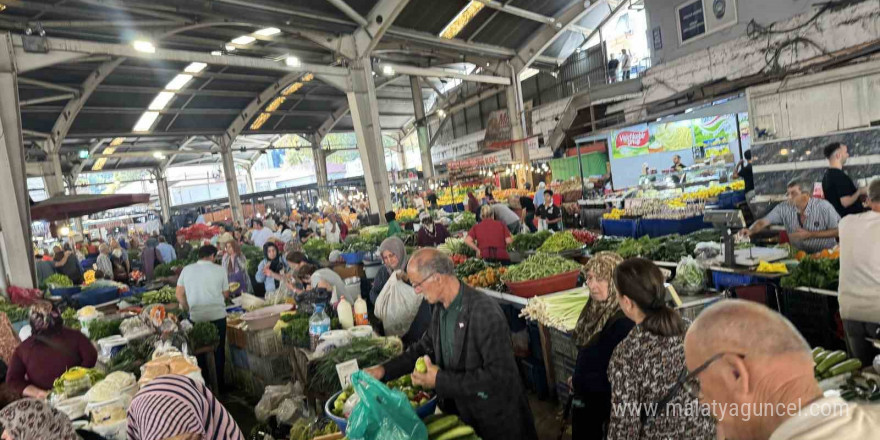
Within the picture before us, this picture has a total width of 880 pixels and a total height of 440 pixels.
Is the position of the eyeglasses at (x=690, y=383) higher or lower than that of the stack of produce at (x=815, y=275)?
higher

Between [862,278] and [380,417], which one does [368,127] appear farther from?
[380,417]

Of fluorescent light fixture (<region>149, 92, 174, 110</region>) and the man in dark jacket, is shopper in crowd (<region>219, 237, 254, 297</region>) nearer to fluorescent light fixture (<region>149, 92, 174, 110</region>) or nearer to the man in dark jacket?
the man in dark jacket

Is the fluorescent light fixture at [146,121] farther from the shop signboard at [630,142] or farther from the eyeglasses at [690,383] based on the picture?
the eyeglasses at [690,383]

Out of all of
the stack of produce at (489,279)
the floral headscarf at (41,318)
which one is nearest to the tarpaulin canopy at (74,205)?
the floral headscarf at (41,318)

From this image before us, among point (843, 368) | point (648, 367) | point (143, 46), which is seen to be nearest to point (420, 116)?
point (143, 46)

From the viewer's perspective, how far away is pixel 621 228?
1102 centimetres

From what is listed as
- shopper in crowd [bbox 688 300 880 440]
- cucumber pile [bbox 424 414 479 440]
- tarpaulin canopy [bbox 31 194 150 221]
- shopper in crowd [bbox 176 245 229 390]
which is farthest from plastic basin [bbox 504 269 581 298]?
tarpaulin canopy [bbox 31 194 150 221]

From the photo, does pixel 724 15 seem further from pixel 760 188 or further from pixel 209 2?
pixel 209 2

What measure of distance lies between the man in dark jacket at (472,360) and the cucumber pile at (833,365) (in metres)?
1.54

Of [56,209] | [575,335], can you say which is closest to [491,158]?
[56,209]

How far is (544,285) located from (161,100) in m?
17.8

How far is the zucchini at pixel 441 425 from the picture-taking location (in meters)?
2.44

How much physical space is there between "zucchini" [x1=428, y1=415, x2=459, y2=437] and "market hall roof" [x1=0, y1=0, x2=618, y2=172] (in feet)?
35.4

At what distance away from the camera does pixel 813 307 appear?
13.7 feet
